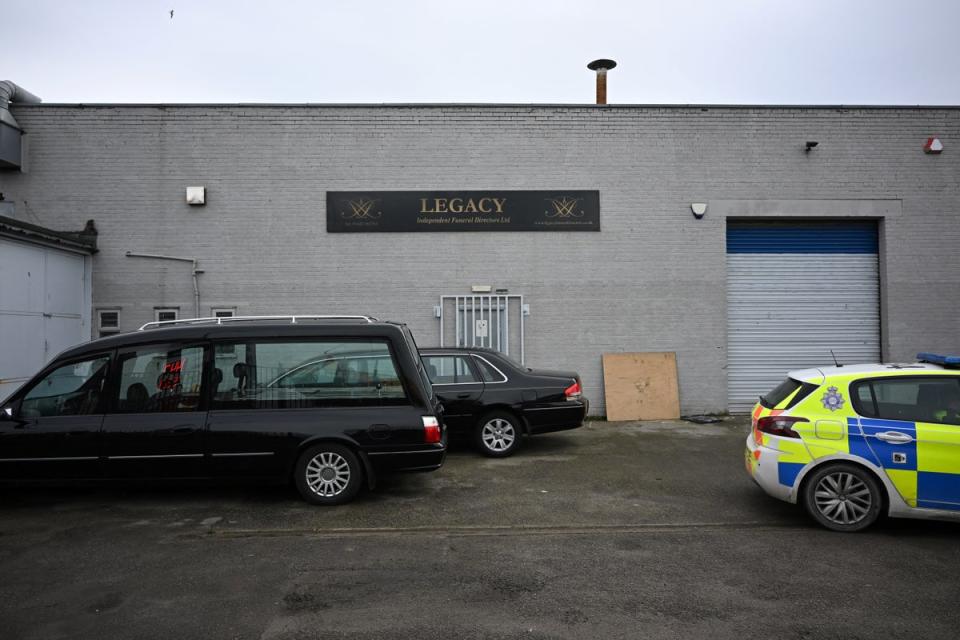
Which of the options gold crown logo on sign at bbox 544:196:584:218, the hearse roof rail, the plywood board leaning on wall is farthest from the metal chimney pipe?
the hearse roof rail

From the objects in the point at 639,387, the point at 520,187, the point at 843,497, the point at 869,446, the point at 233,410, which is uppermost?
the point at 520,187

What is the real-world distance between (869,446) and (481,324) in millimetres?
7806

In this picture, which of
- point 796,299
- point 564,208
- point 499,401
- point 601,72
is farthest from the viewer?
point 601,72

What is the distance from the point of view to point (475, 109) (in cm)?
1302

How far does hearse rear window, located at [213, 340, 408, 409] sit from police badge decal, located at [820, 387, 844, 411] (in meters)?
3.93

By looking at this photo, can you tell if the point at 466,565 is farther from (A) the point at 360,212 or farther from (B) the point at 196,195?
(B) the point at 196,195

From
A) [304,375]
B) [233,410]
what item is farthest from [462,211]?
[233,410]

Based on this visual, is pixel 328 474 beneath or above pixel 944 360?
beneath

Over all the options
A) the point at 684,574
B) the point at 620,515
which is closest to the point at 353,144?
the point at 620,515

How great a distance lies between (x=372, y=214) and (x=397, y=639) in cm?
984

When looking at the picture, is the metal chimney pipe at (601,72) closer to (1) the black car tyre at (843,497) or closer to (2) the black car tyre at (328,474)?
(1) the black car tyre at (843,497)

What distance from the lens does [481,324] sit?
12789 mm

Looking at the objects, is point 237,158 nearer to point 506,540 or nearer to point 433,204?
point 433,204

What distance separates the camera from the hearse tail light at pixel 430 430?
22.2 ft
